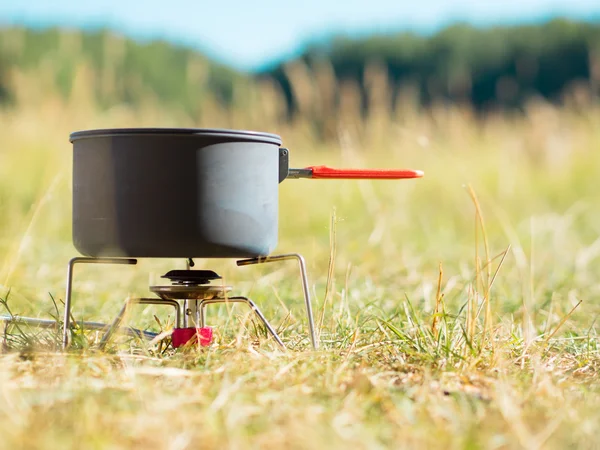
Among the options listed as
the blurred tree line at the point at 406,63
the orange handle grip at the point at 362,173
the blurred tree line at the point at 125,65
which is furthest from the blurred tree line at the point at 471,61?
the orange handle grip at the point at 362,173

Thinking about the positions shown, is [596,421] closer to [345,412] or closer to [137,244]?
[345,412]

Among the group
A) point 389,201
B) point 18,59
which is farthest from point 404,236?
point 18,59

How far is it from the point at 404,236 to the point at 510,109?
641cm

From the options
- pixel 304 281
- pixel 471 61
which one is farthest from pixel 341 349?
pixel 471 61

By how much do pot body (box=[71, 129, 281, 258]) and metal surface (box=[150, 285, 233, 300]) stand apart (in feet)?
0.43

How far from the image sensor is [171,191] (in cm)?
166

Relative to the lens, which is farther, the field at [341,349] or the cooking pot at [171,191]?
the cooking pot at [171,191]

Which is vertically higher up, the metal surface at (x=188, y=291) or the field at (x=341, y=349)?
the metal surface at (x=188, y=291)

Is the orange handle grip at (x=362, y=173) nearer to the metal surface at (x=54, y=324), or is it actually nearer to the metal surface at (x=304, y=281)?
the metal surface at (x=304, y=281)

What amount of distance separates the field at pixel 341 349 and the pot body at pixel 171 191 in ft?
0.74

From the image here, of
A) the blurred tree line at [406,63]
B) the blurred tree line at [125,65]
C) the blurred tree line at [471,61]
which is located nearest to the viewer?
the blurred tree line at [125,65]

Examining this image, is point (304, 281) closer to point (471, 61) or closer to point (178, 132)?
point (178, 132)

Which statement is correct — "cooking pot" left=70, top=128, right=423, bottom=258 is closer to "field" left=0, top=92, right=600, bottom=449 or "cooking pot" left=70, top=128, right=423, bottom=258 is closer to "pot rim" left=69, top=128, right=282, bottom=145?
"pot rim" left=69, top=128, right=282, bottom=145

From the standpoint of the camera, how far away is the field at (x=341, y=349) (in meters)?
1.26
